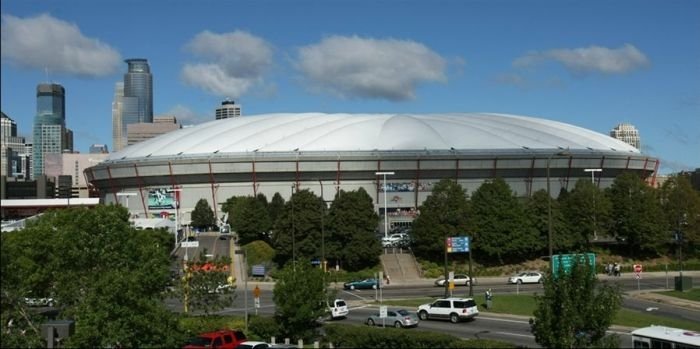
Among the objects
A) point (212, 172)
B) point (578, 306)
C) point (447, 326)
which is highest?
point (212, 172)

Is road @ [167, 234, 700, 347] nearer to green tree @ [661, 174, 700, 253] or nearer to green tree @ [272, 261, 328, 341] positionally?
green tree @ [272, 261, 328, 341]

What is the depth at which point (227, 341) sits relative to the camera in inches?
1249

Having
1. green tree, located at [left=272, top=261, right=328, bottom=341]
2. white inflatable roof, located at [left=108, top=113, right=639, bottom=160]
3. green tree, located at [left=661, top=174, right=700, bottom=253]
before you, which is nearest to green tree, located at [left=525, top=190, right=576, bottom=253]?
green tree, located at [left=661, top=174, right=700, bottom=253]

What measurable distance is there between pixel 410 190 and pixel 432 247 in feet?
129

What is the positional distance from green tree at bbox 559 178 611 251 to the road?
30.6ft

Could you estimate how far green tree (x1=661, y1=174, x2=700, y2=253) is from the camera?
264 ft

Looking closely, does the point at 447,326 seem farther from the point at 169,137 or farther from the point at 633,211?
the point at 169,137

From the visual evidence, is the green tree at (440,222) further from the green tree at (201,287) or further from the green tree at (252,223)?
the green tree at (201,287)

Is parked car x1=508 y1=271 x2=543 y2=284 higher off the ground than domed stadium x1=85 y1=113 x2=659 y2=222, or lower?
lower

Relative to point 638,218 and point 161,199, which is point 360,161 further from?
point 638,218

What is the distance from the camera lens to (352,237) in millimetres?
72125

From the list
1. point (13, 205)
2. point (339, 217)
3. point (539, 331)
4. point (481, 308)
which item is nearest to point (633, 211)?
point (339, 217)

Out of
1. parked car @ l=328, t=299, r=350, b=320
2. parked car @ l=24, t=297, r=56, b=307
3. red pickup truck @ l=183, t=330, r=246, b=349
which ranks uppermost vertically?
parked car @ l=24, t=297, r=56, b=307

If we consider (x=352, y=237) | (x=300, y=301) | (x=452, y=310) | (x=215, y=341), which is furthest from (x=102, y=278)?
(x=352, y=237)
